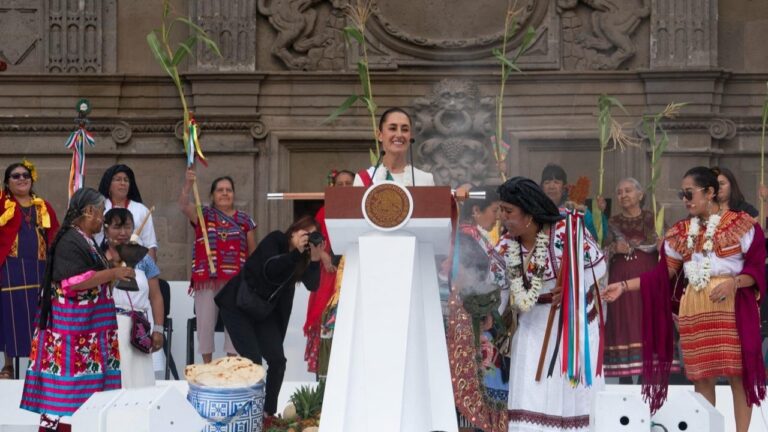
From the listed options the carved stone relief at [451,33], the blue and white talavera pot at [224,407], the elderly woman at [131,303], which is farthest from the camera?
the carved stone relief at [451,33]

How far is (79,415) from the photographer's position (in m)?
6.97

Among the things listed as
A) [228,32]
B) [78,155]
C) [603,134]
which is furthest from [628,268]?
[228,32]

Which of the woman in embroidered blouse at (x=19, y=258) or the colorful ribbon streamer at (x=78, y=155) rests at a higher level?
the colorful ribbon streamer at (x=78, y=155)

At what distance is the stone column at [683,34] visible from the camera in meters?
13.5

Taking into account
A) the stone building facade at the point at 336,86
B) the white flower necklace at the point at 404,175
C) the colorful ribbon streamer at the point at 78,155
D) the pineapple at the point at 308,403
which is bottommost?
the pineapple at the point at 308,403

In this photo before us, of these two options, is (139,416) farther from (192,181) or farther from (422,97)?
(422,97)

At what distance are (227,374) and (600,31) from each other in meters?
6.87

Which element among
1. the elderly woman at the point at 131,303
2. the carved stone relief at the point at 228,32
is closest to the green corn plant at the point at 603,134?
the elderly woman at the point at 131,303

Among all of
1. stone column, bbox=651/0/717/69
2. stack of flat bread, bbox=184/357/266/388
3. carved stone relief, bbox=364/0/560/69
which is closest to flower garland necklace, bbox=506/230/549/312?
stack of flat bread, bbox=184/357/266/388

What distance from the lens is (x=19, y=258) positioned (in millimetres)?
10875

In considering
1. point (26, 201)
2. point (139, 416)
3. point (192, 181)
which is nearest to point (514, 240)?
point (139, 416)

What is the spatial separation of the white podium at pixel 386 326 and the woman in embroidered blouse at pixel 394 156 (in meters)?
0.89

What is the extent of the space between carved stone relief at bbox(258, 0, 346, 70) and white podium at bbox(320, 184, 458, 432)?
7064 millimetres

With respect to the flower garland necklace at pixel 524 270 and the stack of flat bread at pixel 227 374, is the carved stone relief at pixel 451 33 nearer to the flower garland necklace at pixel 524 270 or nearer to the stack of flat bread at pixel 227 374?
the stack of flat bread at pixel 227 374
